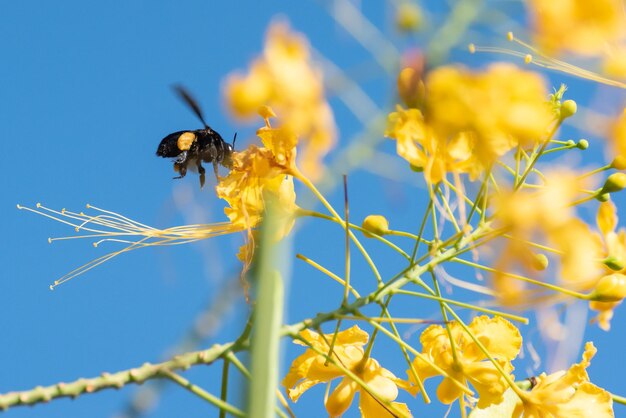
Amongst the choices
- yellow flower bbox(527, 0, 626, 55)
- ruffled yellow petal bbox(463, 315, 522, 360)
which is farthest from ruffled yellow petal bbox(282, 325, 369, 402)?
yellow flower bbox(527, 0, 626, 55)

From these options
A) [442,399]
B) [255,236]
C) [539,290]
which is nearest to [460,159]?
[539,290]

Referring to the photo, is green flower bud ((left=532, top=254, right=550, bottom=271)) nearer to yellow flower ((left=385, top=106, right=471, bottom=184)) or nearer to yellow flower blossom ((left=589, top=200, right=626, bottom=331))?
yellow flower ((left=385, top=106, right=471, bottom=184))

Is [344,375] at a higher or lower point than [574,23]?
higher

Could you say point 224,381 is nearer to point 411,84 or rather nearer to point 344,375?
point 411,84

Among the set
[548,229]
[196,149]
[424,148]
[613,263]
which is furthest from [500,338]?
[548,229]

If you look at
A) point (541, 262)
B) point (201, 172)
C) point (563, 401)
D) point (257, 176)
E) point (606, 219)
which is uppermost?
point (201, 172)

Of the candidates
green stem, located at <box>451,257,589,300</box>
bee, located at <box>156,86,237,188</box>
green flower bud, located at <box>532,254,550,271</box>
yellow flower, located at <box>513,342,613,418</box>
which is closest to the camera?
green stem, located at <box>451,257,589,300</box>

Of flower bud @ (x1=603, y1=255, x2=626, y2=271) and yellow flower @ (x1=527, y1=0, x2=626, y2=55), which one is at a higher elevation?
flower bud @ (x1=603, y1=255, x2=626, y2=271)
